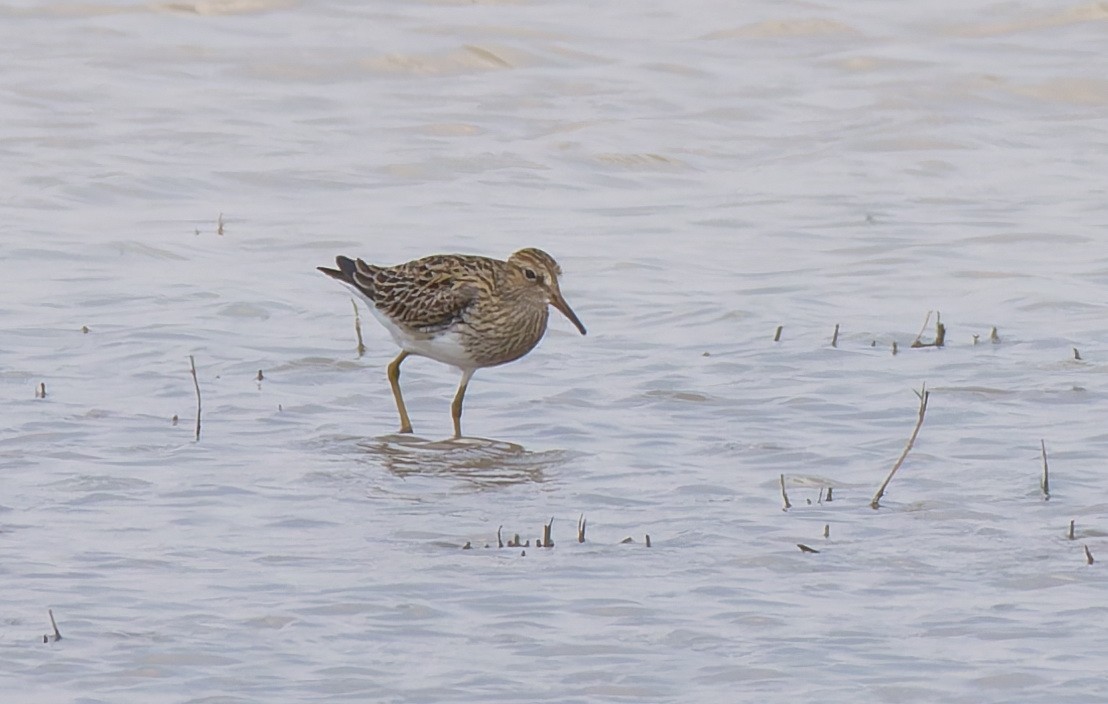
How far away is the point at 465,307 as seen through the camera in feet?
35.7

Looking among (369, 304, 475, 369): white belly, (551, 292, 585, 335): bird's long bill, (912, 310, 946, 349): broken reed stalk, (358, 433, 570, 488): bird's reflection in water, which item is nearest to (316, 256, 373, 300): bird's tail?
(369, 304, 475, 369): white belly

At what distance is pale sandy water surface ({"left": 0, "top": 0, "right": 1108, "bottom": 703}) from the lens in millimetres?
6875

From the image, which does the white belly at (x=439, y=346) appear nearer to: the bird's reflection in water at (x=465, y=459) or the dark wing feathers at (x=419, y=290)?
the dark wing feathers at (x=419, y=290)

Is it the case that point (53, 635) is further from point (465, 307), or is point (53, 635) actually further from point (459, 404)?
point (465, 307)

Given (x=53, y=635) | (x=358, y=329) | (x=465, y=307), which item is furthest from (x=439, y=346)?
(x=53, y=635)

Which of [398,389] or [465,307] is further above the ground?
[465,307]

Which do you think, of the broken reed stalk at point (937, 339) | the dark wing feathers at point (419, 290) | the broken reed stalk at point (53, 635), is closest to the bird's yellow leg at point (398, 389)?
the dark wing feathers at point (419, 290)

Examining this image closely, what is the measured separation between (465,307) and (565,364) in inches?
34.5

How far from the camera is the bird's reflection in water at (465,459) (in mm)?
9398

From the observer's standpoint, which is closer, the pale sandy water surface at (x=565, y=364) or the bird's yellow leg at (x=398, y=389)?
the pale sandy water surface at (x=565, y=364)

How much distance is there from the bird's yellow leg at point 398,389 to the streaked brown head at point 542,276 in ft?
2.40

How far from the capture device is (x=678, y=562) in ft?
25.5

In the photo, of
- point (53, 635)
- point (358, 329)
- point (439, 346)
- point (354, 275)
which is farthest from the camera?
point (358, 329)

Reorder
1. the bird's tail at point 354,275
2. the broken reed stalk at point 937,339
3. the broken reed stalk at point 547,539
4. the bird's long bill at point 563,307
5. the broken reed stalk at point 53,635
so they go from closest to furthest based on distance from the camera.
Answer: the broken reed stalk at point 53,635
the broken reed stalk at point 547,539
the bird's long bill at point 563,307
the bird's tail at point 354,275
the broken reed stalk at point 937,339
